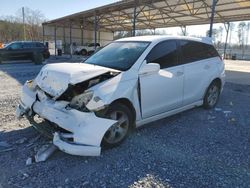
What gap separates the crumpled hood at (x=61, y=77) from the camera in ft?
11.8

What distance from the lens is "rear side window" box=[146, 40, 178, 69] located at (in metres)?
4.52

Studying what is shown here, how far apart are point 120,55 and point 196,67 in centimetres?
177

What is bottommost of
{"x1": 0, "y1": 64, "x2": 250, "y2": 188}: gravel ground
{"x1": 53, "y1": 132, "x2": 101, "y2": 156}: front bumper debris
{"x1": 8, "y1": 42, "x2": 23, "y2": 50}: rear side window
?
{"x1": 0, "y1": 64, "x2": 250, "y2": 188}: gravel ground

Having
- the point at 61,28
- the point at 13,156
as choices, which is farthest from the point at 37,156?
Result: the point at 61,28

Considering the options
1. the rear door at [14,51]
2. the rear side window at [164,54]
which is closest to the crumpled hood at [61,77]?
the rear side window at [164,54]

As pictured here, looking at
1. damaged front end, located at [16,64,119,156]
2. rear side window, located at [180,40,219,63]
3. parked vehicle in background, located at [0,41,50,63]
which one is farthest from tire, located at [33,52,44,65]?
damaged front end, located at [16,64,119,156]

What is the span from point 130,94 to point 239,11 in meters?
20.3

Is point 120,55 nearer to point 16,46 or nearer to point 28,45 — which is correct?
point 16,46

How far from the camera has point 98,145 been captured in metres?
3.42

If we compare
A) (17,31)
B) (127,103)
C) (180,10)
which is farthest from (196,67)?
(17,31)

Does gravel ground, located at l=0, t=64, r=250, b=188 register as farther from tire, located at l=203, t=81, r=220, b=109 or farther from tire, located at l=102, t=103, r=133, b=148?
tire, located at l=203, t=81, r=220, b=109

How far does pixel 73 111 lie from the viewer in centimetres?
337

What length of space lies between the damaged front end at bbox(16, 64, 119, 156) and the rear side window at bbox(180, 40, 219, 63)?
6.34ft

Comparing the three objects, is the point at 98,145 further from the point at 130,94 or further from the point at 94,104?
the point at 130,94
